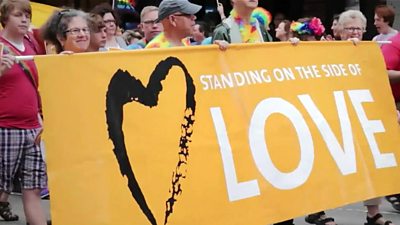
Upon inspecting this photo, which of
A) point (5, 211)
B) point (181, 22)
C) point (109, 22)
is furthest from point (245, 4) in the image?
point (5, 211)

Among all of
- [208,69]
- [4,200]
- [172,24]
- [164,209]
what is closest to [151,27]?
[4,200]

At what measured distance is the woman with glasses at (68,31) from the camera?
5.41 m

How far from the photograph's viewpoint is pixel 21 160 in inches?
230

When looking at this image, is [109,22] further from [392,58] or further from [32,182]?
[32,182]

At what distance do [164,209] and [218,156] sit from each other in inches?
19.9

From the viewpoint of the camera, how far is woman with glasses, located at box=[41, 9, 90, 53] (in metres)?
5.41

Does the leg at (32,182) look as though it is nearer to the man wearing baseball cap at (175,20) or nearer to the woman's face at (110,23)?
the man wearing baseball cap at (175,20)

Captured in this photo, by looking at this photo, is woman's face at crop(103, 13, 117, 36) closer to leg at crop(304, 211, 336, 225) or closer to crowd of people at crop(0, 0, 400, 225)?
crowd of people at crop(0, 0, 400, 225)

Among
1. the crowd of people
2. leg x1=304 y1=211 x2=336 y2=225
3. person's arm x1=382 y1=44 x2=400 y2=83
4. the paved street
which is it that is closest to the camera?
the crowd of people

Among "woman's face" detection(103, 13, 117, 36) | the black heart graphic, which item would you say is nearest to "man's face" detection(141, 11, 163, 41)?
"woman's face" detection(103, 13, 117, 36)

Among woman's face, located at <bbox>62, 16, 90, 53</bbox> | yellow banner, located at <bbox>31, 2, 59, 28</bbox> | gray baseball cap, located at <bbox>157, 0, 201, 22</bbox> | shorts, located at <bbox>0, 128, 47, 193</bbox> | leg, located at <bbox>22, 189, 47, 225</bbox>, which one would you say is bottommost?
leg, located at <bbox>22, 189, 47, 225</bbox>

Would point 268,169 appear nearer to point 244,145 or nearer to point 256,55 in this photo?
point 244,145

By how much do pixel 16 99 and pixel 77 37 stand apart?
0.80 meters

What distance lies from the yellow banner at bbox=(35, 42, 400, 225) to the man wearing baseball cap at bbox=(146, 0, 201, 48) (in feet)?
1.65
